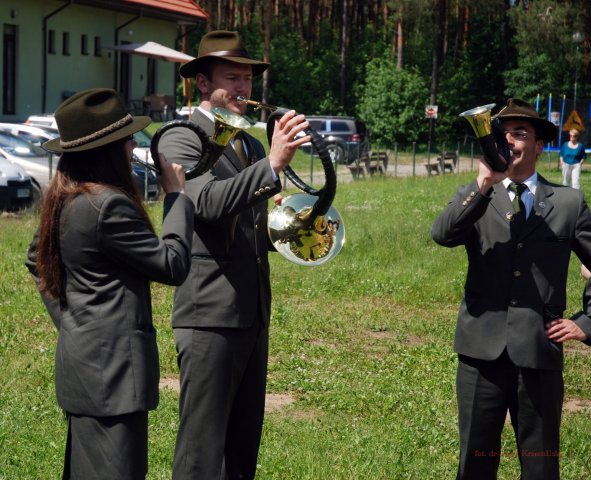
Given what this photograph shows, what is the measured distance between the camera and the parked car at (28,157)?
18.8 meters

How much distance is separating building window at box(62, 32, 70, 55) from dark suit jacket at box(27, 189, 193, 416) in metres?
35.4

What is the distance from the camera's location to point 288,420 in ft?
22.1

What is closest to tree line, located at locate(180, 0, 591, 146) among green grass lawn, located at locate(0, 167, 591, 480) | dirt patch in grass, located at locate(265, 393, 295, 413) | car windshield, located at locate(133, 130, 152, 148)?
car windshield, located at locate(133, 130, 152, 148)

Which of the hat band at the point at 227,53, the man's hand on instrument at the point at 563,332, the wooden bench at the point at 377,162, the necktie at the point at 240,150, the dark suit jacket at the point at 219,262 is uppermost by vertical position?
the hat band at the point at 227,53

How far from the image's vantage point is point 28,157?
19562 mm

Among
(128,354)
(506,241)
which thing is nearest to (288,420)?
(506,241)

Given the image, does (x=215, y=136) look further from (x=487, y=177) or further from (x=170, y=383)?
(x=170, y=383)

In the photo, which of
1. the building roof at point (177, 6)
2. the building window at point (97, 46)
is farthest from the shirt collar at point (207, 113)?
the building window at point (97, 46)

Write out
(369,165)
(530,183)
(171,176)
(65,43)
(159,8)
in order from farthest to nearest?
(159,8) < (65,43) < (369,165) < (530,183) < (171,176)

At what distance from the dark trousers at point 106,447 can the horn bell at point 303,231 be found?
1.31m

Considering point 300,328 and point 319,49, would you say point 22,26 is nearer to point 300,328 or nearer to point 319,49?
point 300,328

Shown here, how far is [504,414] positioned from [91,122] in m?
2.21

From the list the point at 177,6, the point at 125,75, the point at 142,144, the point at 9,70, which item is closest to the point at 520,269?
the point at 142,144

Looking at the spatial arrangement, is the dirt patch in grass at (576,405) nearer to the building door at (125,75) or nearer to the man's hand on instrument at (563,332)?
the man's hand on instrument at (563,332)
